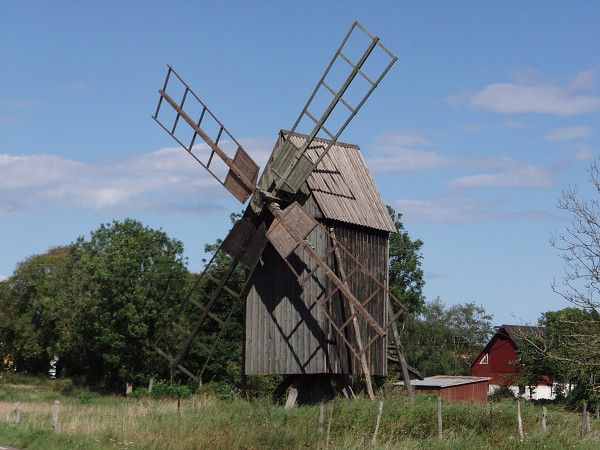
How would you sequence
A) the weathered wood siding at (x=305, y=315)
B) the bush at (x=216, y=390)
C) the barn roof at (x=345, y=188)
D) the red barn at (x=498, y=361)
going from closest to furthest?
1. the weathered wood siding at (x=305, y=315)
2. the barn roof at (x=345, y=188)
3. the bush at (x=216, y=390)
4. the red barn at (x=498, y=361)

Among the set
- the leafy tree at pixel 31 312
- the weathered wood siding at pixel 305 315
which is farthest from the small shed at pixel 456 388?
the leafy tree at pixel 31 312

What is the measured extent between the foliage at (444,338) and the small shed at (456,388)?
1353 centimetres

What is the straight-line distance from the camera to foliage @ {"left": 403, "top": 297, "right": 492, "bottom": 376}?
76.4 metres

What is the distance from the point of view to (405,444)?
64.2 feet

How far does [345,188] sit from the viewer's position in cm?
2603

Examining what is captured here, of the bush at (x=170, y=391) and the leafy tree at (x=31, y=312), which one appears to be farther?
the leafy tree at (x=31, y=312)

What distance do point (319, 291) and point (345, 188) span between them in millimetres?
3343

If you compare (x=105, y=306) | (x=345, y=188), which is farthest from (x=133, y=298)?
(x=345, y=188)

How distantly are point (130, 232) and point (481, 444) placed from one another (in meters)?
41.3

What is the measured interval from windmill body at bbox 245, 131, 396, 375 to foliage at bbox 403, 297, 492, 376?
46.4 m

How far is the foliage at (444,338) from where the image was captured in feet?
251

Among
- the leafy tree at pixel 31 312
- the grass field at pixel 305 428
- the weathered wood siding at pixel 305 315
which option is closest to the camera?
the grass field at pixel 305 428

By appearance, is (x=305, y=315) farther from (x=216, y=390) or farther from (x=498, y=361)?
(x=498, y=361)

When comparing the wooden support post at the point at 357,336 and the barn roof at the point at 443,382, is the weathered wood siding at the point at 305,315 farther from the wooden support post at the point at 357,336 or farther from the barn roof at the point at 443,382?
the barn roof at the point at 443,382
